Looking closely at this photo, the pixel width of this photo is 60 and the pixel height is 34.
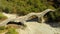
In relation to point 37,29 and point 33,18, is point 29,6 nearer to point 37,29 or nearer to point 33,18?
point 33,18

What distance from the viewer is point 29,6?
31953mm

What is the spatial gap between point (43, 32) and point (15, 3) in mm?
9033

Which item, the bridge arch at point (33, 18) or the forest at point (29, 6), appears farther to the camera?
the forest at point (29, 6)

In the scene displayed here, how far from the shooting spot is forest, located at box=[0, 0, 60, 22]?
29570 mm

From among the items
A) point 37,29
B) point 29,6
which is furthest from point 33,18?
point 37,29

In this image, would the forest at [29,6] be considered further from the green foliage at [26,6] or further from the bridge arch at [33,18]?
the bridge arch at [33,18]

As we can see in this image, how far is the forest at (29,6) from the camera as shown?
29570mm

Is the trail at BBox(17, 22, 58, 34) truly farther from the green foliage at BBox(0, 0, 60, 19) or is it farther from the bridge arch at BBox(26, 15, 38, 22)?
the green foliage at BBox(0, 0, 60, 19)

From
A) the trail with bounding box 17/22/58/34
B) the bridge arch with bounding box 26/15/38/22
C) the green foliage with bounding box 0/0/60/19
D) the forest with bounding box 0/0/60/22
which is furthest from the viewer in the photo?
the green foliage with bounding box 0/0/60/19

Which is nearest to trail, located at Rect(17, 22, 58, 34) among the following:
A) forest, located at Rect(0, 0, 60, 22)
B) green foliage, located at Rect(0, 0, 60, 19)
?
forest, located at Rect(0, 0, 60, 22)

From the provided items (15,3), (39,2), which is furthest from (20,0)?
(39,2)

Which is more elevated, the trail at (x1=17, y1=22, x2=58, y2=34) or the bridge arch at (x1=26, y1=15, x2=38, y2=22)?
the bridge arch at (x1=26, y1=15, x2=38, y2=22)

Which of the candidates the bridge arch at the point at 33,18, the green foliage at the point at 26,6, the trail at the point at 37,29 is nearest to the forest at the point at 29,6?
the green foliage at the point at 26,6

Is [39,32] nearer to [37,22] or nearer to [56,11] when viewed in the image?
[37,22]
